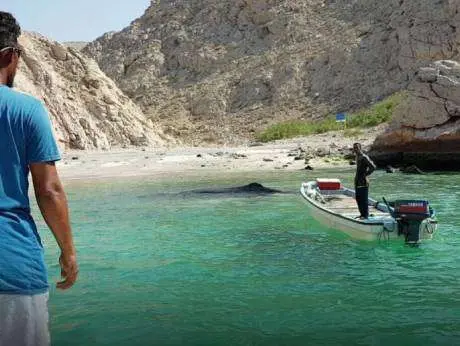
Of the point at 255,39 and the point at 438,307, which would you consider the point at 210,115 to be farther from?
the point at 438,307

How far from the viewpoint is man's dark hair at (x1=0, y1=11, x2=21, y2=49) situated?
313cm

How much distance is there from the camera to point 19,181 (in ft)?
9.95

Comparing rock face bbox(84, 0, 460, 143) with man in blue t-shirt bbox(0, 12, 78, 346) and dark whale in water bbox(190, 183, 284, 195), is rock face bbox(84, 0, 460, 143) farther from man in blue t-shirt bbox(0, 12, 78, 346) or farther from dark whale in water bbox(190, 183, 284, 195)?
man in blue t-shirt bbox(0, 12, 78, 346)

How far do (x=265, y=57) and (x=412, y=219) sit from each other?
63512 millimetres

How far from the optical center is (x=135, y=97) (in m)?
75.1

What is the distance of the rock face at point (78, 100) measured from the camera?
43281 mm

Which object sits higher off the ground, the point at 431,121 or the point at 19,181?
the point at 431,121

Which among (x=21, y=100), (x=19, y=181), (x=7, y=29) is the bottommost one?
(x=19, y=181)

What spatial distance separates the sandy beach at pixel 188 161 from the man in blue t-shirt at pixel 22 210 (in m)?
27.4

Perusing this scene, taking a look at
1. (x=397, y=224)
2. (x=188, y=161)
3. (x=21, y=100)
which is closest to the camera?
(x=21, y=100)

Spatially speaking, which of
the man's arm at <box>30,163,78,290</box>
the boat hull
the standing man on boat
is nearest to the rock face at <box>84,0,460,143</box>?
the standing man on boat

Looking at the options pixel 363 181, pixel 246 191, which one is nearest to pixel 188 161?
pixel 246 191

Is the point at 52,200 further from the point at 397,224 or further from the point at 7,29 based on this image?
the point at 397,224

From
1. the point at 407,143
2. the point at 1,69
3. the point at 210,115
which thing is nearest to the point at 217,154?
the point at 407,143
